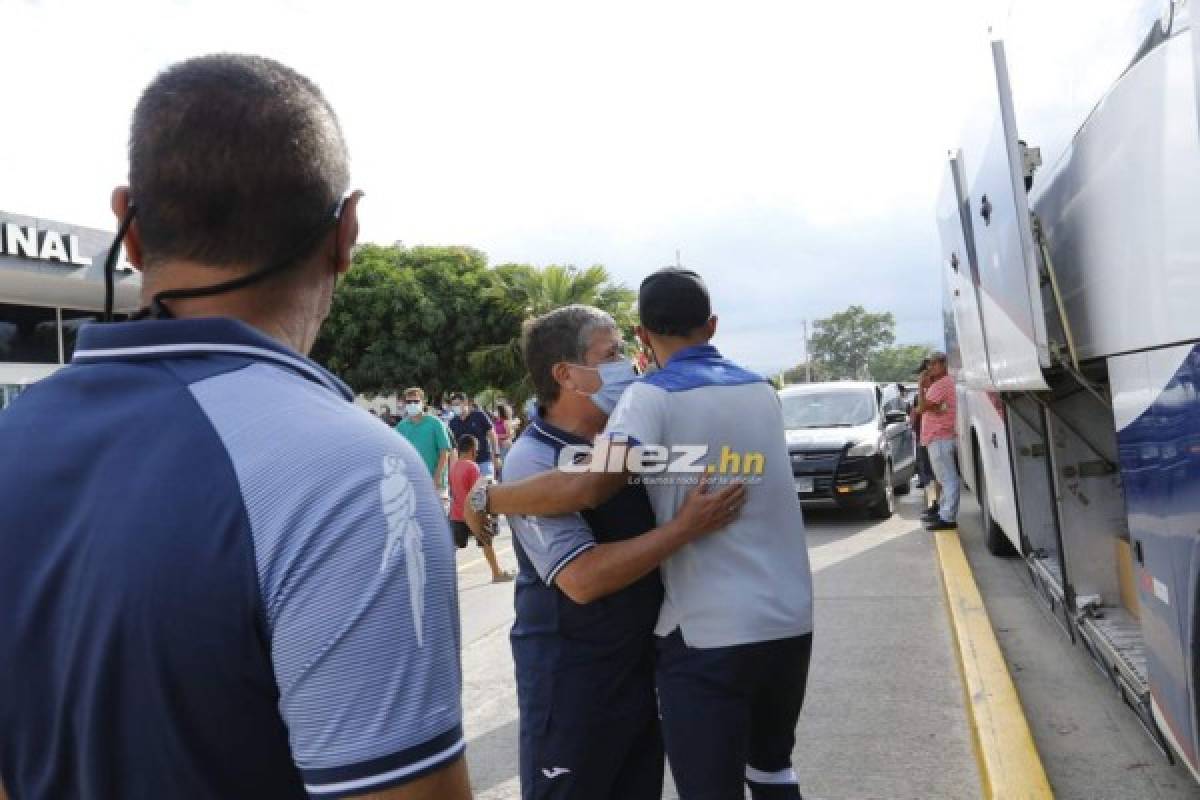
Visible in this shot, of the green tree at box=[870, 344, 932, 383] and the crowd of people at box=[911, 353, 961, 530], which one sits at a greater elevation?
the green tree at box=[870, 344, 932, 383]

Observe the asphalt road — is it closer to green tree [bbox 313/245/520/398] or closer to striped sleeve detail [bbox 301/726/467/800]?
striped sleeve detail [bbox 301/726/467/800]

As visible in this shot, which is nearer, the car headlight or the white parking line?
the white parking line

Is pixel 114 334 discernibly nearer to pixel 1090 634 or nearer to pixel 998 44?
pixel 998 44

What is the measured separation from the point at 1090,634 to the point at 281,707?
4259mm

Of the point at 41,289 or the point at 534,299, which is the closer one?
the point at 41,289

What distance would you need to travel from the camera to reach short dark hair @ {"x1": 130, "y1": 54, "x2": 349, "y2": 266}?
1100 mm

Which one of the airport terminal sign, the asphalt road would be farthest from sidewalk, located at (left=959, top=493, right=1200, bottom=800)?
the airport terminal sign

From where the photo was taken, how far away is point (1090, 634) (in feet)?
14.1

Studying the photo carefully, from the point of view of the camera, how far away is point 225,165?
110cm

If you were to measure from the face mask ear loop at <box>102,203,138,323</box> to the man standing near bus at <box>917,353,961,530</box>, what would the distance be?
9372 millimetres

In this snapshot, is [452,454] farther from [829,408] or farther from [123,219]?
[123,219]

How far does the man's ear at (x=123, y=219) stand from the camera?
45.8 inches

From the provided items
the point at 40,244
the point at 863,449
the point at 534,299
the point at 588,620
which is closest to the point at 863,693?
the point at 588,620

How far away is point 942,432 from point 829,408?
2.64m
